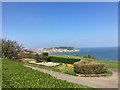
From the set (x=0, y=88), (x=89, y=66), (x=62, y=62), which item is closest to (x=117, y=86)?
(x=89, y=66)

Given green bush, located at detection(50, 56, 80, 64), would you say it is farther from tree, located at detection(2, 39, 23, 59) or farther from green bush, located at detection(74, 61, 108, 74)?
green bush, located at detection(74, 61, 108, 74)

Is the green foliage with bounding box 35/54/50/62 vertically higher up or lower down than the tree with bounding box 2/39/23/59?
lower down

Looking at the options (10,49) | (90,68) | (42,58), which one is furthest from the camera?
(42,58)

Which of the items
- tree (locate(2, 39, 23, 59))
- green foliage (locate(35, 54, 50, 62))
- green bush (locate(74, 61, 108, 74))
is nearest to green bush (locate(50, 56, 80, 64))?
green foliage (locate(35, 54, 50, 62))

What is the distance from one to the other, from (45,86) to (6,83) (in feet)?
4.23

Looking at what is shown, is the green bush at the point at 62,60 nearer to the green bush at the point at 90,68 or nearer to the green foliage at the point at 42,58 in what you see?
the green foliage at the point at 42,58

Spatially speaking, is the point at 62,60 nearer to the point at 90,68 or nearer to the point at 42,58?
the point at 42,58

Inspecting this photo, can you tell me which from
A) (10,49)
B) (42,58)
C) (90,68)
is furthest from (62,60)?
(90,68)

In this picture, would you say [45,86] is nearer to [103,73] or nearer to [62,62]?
[103,73]

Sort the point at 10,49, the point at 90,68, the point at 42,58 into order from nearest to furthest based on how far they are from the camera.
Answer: the point at 90,68 < the point at 10,49 < the point at 42,58

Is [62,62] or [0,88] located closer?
[0,88]

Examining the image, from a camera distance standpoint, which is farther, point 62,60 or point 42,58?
point 42,58

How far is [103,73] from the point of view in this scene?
59.3ft

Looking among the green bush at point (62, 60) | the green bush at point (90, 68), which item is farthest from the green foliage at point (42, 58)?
the green bush at point (90, 68)
